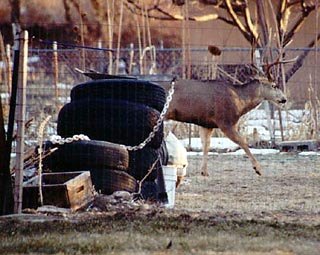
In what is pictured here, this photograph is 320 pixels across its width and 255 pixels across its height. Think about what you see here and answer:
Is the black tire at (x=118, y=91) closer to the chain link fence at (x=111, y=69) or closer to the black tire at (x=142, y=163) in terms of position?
the black tire at (x=142, y=163)

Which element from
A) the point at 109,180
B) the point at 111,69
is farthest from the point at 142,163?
the point at 111,69

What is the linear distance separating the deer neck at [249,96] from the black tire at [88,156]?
572cm

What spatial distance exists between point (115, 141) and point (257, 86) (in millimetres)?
5668

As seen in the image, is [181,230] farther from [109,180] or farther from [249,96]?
[249,96]

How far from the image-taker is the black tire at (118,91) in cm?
886

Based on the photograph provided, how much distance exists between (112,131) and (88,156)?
2.17 ft

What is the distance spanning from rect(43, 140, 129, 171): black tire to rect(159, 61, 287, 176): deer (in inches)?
176

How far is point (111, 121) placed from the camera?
859 centimetres

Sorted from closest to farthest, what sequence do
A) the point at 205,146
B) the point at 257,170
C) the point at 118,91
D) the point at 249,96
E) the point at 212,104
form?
the point at 118,91 < the point at 257,170 < the point at 205,146 < the point at 212,104 < the point at 249,96

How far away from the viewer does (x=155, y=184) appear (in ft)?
27.7

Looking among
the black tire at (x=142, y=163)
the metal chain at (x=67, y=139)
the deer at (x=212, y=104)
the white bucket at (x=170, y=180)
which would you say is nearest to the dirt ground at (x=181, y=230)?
the white bucket at (x=170, y=180)

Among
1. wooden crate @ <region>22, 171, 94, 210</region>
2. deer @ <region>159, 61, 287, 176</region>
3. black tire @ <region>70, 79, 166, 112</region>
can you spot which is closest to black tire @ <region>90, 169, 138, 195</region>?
wooden crate @ <region>22, 171, 94, 210</region>

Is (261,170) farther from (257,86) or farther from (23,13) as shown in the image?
(23,13)

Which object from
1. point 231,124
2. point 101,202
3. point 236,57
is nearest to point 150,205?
point 101,202
